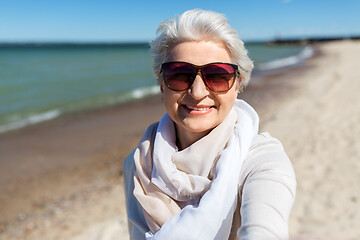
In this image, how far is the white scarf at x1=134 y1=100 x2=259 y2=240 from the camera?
1.35 meters

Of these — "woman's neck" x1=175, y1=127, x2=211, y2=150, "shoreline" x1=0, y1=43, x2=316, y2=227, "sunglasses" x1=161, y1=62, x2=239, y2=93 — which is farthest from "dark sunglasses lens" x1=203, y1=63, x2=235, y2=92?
"shoreline" x1=0, y1=43, x2=316, y2=227

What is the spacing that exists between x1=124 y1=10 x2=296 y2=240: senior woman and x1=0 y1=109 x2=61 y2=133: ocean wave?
33.3 ft

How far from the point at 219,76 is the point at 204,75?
0.08 m

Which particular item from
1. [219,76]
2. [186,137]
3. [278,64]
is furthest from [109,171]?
[278,64]

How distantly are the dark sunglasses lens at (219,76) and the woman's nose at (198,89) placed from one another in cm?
3

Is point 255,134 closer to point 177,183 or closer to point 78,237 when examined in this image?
point 177,183

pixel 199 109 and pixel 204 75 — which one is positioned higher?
pixel 204 75

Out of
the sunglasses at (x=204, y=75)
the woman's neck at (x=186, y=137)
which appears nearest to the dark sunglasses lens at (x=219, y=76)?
the sunglasses at (x=204, y=75)

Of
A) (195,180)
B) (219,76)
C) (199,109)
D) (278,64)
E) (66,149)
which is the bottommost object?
(278,64)

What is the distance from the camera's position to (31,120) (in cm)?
1097

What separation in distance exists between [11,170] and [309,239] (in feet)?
24.5

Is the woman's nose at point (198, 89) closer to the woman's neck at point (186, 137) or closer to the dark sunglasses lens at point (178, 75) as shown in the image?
the dark sunglasses lens at point (178, 75)

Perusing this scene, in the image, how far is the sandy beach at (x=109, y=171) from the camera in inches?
154

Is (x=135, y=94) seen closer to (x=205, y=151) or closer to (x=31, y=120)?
(x=31, y=120)
